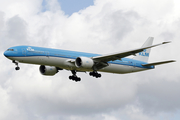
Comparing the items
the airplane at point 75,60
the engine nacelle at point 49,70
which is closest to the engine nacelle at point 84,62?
the airplane at point 75,60

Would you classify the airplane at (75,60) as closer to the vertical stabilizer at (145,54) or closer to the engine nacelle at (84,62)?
the engine nacelle at (84,62)

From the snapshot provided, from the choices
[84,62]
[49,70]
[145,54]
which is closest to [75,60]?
[84,62]

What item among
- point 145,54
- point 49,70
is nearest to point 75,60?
point 49,70

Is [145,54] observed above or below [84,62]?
above

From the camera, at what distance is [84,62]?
2073 inches

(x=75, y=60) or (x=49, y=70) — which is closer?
(x=75, y=60)

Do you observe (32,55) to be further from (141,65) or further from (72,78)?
(141,65)

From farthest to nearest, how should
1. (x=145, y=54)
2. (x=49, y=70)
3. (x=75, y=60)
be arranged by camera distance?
1. (x=145, y=54)
2. (x=49, y=70)
3. (x=75, y=60)

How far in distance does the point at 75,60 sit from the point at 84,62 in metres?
1.45

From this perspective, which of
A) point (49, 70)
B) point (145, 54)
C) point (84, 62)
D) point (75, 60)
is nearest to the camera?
point (84, 62)

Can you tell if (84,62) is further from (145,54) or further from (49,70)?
(145,54)

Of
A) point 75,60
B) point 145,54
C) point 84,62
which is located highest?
point 145,54

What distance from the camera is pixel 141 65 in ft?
206

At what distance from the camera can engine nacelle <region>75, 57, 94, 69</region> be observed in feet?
172
